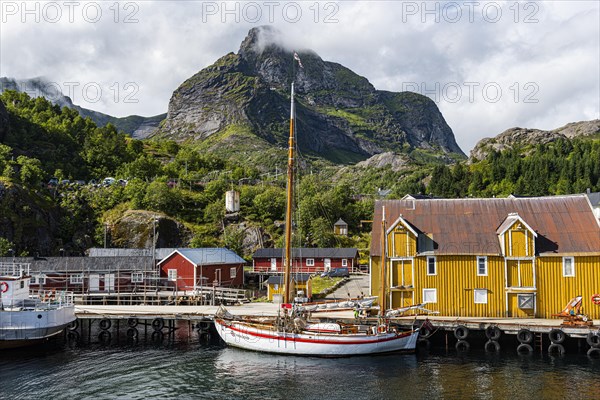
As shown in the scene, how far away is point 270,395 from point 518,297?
2222 cm

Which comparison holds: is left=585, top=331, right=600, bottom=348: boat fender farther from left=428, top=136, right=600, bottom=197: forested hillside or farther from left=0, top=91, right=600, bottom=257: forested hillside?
left=428, top=136, right=600, bottom=197: forested hillside

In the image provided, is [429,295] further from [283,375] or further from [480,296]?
[283,375]

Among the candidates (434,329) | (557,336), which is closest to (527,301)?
(557,336)

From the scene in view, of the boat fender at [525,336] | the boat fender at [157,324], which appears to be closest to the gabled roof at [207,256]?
the boat fender at [157,324]

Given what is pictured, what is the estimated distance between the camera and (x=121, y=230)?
86.1 m

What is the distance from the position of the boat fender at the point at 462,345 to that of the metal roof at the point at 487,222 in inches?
285

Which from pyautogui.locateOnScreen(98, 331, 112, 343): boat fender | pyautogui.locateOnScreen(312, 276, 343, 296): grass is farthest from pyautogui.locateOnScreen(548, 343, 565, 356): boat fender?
pyautogui.locateOnScreen(98, 331, 112, 343): boat fender

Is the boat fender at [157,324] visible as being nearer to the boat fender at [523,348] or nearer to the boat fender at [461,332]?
the boat fender at [461,332]

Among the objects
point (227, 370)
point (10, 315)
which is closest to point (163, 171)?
point (10, 315)

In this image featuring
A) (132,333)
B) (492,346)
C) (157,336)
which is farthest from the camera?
(132,333)

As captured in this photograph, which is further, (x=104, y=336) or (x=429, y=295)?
(x=104, y=336)

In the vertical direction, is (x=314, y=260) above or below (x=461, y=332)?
above

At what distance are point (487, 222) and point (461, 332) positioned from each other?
1067 cm

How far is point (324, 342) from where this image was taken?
119 ft
